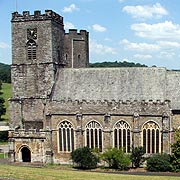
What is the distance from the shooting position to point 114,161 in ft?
137

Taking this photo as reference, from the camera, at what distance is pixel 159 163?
130 ft

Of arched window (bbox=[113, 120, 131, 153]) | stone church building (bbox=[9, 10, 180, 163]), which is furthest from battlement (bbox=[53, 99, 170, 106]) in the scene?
arched window (bbox=[113, 120, 131, 153])

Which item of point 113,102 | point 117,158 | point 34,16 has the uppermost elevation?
point 34,16

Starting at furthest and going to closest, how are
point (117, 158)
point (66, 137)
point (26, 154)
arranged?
point (26, 154)
point (66, 137)
point (117, 158)

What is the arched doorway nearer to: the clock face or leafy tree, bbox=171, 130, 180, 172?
the clock face

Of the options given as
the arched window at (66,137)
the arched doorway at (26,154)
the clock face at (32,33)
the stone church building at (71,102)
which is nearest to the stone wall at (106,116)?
the stone church building at (71,102)

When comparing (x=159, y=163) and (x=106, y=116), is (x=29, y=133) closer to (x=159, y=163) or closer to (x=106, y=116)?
(x=106, y=116)

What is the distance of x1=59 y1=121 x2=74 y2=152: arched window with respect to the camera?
45.5 m

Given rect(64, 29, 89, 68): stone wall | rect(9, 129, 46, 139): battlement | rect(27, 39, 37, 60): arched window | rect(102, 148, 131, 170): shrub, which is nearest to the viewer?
rect(102, 148, 131, 170): shrub

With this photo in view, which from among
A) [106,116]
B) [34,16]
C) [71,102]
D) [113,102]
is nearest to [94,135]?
[106,116]

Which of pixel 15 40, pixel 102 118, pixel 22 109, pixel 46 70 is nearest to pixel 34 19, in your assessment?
pixel 15 40

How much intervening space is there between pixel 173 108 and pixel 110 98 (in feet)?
24.8

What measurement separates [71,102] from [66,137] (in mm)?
4350

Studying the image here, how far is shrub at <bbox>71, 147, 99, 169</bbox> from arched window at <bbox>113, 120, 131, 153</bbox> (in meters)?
3.35
